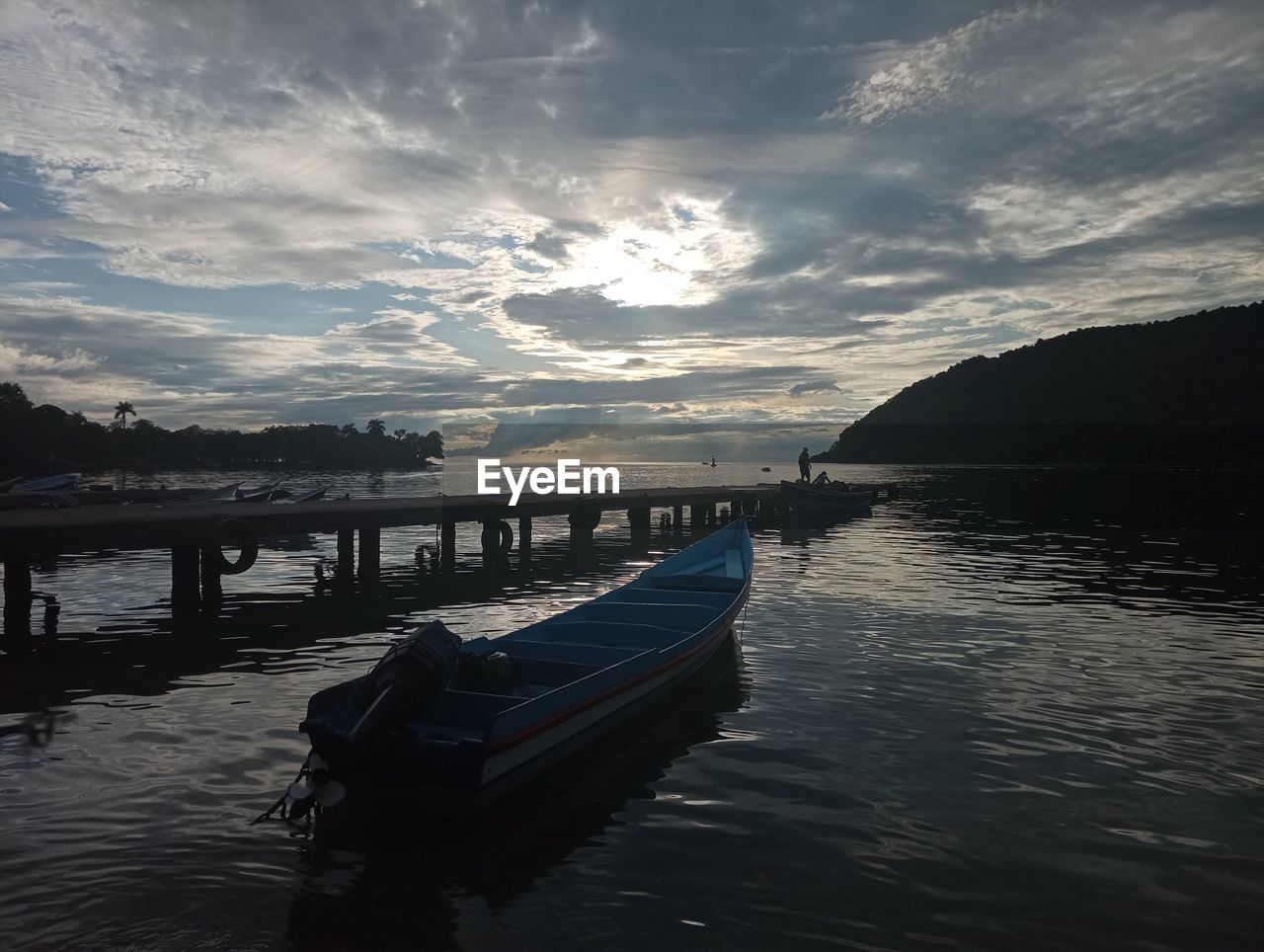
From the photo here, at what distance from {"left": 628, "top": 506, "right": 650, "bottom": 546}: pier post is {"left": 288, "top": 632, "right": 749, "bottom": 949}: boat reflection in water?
28854mm

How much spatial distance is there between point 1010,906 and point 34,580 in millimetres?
27496

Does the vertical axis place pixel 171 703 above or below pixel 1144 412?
below

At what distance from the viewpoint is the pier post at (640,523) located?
3982cm

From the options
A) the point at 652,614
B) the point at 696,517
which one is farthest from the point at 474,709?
the point at 696,517

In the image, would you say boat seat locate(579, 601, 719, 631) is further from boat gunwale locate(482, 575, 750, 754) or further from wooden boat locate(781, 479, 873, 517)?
wooden boat locate(781, 479, 873, 517)

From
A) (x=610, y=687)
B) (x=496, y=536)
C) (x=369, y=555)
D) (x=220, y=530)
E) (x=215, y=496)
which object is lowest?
(x=610, y=687)

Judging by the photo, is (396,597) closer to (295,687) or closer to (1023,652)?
(295,687)

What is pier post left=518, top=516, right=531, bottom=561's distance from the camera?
1291 inches

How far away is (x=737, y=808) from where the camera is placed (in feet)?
28.3

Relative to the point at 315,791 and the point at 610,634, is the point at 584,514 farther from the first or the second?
the point at 315,791

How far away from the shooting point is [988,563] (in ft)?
96.1

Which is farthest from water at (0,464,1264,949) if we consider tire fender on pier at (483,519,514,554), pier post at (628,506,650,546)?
pier post at (628,506,650,546)

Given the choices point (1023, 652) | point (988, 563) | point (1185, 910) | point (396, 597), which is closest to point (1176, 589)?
point (988, 563)

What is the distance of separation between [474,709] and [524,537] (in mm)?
24533
